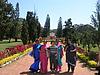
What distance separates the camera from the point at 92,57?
19172 mm

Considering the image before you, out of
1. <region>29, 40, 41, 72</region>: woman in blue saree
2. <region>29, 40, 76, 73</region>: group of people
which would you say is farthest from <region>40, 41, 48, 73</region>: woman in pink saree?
<region>29, 40, 41, 72</region>: woman in blue saree

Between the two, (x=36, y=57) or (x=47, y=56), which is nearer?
(x=47, y=56)

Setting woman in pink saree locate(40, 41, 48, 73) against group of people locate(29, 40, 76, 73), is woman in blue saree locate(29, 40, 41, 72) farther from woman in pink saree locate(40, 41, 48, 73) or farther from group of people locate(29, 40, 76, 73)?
woman in pink saree locate(40, 41, 48, 73)

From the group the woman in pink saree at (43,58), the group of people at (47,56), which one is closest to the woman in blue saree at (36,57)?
the group of people at (47,56)

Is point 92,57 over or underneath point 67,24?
underneath

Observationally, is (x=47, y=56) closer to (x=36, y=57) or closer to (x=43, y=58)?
(x=43, y=58)

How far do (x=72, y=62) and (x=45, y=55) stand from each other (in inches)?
55.0

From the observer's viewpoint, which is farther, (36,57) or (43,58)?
(36,57)

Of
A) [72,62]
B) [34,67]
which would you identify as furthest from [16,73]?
[72,62]

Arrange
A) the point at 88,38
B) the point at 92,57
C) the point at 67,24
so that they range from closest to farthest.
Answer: the point at 92,57 < the point at 88,38 < the point at 67,24

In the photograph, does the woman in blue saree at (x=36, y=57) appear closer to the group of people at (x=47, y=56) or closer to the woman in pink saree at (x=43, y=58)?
the group of people at (x=47, y=56)

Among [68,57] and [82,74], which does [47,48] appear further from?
[82,74]

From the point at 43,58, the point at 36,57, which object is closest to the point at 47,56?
the point at 43,58

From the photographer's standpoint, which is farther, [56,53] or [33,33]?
[33,33]
